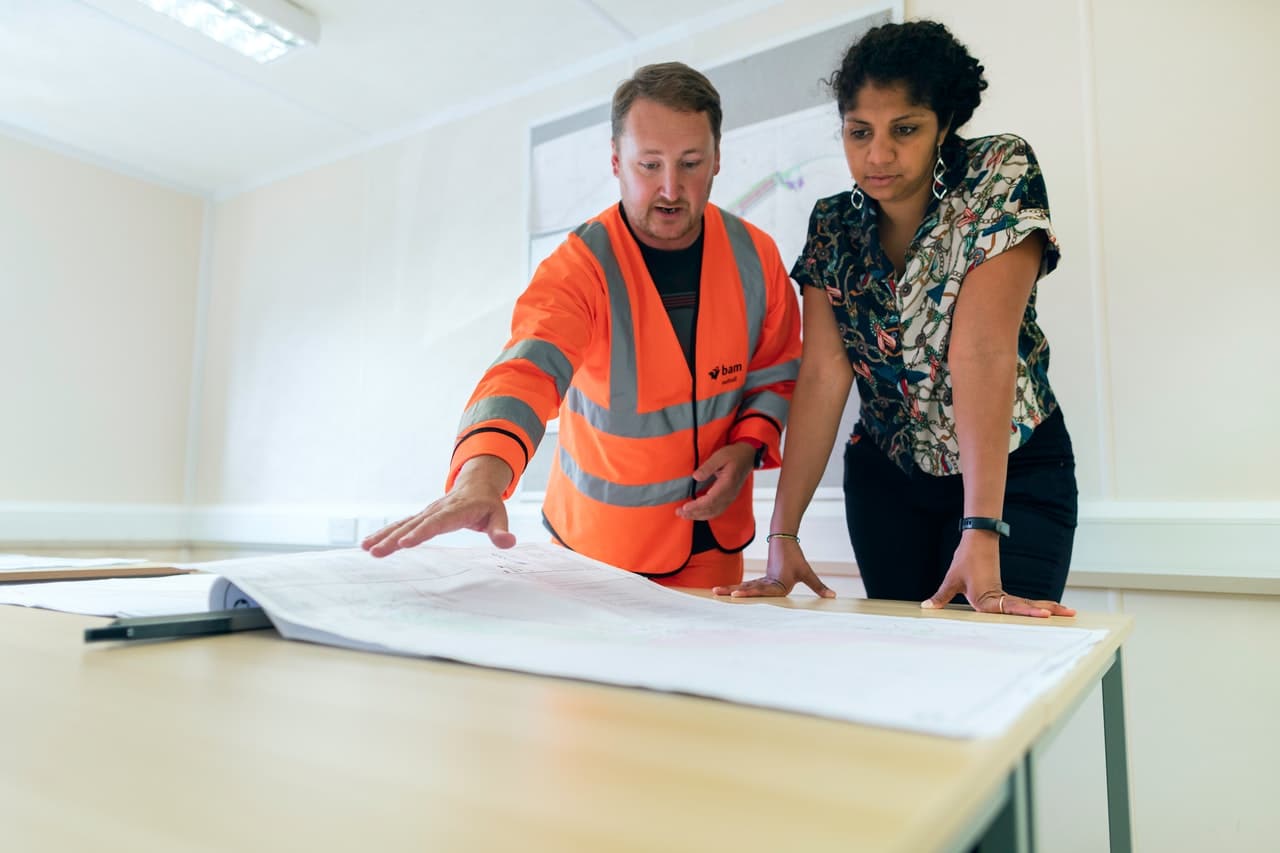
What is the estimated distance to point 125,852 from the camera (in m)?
0.27

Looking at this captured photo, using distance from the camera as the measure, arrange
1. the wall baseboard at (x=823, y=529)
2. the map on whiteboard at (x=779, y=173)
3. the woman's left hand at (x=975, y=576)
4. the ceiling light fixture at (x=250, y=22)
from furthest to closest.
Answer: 1. the ceiling light fixture at (x=250, y=22)
2. the map on whiteboard at (x=779, y=173)
3. the wall baseboard at (x=823, y=529)
4. the woman's left hand at (x=975, y=576)

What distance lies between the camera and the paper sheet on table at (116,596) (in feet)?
2.71

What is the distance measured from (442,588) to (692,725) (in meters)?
0.46

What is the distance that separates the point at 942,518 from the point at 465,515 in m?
0.76

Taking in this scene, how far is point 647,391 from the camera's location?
1.42 m

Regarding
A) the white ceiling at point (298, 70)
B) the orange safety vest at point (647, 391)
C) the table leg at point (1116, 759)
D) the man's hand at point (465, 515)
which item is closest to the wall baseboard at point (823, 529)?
the orange safety vest at point (647, 391)

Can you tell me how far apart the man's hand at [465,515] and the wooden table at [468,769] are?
284 mm

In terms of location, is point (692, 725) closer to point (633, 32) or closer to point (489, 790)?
point (489, 790)

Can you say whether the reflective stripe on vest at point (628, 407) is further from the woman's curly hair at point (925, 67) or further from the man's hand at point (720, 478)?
the woman's curly hair at point (925, 67)

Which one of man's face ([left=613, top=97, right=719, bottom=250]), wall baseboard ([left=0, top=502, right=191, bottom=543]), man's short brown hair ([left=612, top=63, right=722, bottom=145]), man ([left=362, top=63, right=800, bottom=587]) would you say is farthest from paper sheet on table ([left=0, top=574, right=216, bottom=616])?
wall baseboard ([left=0, top=502, right=191, bottom=543])

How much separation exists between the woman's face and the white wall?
3313 mm

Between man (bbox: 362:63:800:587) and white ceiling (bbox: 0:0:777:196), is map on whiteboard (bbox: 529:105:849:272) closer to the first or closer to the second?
white ceiling (bbox: 0:0:777:196)

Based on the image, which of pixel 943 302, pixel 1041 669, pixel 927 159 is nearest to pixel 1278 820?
pixel 943 302

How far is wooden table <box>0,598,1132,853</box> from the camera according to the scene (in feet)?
0.93
